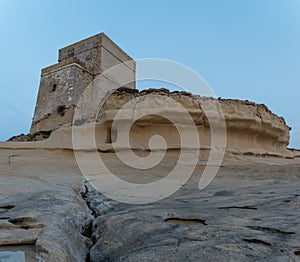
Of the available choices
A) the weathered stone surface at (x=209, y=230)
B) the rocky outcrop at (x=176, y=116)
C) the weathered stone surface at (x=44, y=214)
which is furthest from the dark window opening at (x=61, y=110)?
the weathered stone surface at (x=209, y=230)

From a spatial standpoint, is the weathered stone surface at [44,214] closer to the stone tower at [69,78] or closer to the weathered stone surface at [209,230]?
the weathered stone surface at [209,230]

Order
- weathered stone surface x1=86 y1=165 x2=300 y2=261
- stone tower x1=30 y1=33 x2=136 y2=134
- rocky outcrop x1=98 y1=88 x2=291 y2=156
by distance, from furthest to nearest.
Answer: stone tower x1=30 y1=33 x2=136 y2=134, rocky outcrop x1=98 y1=88 x2=291 y2=156, weathered stone surface x1=86 y1=165 x2=300 y2=261

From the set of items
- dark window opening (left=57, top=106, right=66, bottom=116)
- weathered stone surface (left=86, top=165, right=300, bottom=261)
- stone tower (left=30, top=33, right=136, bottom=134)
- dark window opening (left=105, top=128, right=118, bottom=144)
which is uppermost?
stone tower (left=30, top=33, right=136, bottom=134)

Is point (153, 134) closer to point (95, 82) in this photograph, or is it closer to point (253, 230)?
point (253, 230)

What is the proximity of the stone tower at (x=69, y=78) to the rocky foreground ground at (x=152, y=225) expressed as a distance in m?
11.7

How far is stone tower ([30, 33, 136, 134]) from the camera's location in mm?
13375

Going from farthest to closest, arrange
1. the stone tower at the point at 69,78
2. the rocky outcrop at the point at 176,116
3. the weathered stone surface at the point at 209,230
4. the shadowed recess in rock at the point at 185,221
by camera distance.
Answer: the stone tower at the point at 69,78 < the rocky outcrop at the point at 176,116 < the shadowed recess in rock at the point at 185,221 < the weathered stone surface at the point at 209,230

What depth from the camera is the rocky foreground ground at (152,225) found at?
2.84ft

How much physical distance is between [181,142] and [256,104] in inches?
43.9

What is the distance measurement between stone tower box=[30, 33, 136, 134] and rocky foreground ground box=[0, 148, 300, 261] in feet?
38.3

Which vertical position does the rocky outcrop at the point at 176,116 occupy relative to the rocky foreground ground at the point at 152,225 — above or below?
above

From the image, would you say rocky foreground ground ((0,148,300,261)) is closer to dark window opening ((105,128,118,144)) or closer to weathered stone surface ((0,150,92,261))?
weathered stone surface ((0,150,92,261))

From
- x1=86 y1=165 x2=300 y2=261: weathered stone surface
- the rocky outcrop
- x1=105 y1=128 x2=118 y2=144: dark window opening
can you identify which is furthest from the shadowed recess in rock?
x1=105 y1=128 x2=118 y2=144: dark window opening

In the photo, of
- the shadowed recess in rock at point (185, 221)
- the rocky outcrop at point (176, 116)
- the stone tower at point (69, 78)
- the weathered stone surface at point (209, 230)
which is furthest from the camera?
the stone tower at point (69, 78)
